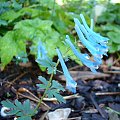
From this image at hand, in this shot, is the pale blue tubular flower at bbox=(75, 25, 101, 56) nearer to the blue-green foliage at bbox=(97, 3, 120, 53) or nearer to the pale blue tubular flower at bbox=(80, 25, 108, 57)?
the pale blue tubular flower at bbox=(80, 25, 108, 57)

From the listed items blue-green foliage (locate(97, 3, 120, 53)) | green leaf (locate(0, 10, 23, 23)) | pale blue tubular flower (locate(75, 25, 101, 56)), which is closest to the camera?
pale blue tubular flower (locate(75, 25, 101, 56))

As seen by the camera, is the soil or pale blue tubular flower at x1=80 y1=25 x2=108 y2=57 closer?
A: pale blue tubular flower at x1=80 y1=25 x2=108 y2=57

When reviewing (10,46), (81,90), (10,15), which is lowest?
(81,90)

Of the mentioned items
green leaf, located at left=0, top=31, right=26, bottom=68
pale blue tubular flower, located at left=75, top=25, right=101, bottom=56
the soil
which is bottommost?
the soil

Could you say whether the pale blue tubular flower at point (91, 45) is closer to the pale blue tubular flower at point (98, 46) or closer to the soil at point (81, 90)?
the pale blue tubular flower at point (98, 46)

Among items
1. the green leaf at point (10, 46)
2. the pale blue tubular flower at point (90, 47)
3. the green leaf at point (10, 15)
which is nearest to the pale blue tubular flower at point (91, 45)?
the pale blue tubular flower at point (90, 47)

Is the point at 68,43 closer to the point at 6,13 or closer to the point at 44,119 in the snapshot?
the point at 44,119

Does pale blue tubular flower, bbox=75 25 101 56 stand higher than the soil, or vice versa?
pale blue tubular flower, bbox=75 25 101 56

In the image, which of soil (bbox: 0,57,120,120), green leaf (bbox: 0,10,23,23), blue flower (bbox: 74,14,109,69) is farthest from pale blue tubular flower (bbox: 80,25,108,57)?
green leaf (bbox: 0,10,23,23)

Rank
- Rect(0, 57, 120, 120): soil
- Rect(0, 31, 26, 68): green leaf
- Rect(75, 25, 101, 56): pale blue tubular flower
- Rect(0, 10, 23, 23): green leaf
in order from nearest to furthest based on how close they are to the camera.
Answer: Rect(75, 25, 101, 56): pale blue tubular flower
Rect(0, 57, 120, 120): soil
Rect(0, 31, 26, 68): green leaf
Rect(0, 10, 23, 23): green leaf

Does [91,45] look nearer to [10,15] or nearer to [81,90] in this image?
[81,90]

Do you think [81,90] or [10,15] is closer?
[81,90]

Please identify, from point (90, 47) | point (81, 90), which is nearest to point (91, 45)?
point (90, 47)
